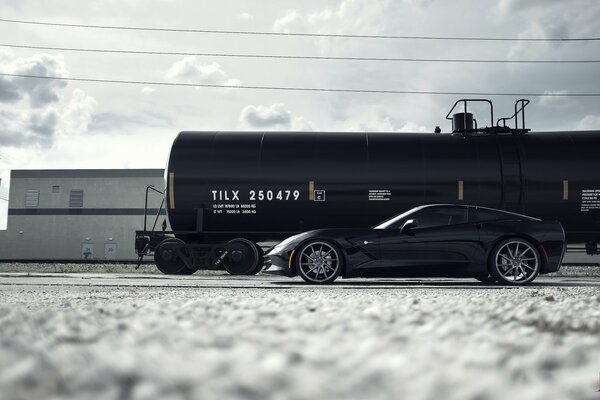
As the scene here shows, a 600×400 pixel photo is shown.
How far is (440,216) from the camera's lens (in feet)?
27.2

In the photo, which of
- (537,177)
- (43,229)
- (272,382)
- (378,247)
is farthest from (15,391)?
(43,229)

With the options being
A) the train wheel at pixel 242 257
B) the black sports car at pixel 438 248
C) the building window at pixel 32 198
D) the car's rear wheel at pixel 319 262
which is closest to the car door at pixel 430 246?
the black sports car at pixel 438 248

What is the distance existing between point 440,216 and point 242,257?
4.64 m

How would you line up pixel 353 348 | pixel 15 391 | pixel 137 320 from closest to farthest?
pixel 15 391, pixel 353 348, pixel 137 320

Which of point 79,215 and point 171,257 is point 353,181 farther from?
point 79,215

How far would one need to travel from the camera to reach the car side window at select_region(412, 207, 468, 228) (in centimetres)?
825

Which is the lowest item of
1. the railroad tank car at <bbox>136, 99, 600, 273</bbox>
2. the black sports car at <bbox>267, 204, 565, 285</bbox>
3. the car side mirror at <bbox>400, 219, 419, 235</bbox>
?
the black sports car at <bbox>267, 204, 565, 285</bbox>

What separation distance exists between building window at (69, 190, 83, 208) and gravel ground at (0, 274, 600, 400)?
28.9m

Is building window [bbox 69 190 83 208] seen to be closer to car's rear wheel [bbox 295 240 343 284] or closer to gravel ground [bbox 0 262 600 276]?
gravel ground [bbox 0 262 600 276]

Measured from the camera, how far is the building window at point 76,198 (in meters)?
29.4

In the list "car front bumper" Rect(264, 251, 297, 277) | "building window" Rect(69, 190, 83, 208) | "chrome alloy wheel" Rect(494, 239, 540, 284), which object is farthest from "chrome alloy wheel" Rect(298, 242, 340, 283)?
"building window" Rect(69, 190, 83, 208)

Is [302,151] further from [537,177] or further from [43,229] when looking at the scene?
[43,229]

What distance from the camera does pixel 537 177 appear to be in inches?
434

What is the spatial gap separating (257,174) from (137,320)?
9045 millimetres
